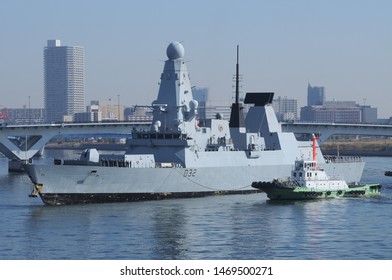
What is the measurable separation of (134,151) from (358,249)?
96.6 ft

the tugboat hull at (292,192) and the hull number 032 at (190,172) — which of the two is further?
the hull number 032 at (190,172)

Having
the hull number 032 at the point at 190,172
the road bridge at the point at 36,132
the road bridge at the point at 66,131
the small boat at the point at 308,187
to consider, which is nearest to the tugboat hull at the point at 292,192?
the small boat at the point at 308,187

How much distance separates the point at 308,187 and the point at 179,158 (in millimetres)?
9114

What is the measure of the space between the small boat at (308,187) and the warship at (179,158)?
174 inches

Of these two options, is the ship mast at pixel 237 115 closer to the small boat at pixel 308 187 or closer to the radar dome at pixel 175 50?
the radar dome at pixel 175 50

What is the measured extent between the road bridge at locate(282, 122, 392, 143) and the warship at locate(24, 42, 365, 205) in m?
37.1

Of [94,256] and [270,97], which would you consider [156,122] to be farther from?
[94,256]

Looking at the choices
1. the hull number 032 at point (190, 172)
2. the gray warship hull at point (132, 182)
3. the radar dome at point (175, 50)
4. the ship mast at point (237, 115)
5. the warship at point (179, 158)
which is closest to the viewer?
the gray warship hull at point (132, 182)

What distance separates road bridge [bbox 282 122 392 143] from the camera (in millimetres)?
118000

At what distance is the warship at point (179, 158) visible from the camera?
6266cm

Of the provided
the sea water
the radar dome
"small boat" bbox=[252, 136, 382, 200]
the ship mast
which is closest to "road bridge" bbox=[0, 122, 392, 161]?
the ship mast

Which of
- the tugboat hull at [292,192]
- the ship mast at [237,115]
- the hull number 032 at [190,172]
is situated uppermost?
the ship mast at [237,115]

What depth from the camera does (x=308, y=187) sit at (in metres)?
67.2

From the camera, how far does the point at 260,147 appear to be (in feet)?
248
